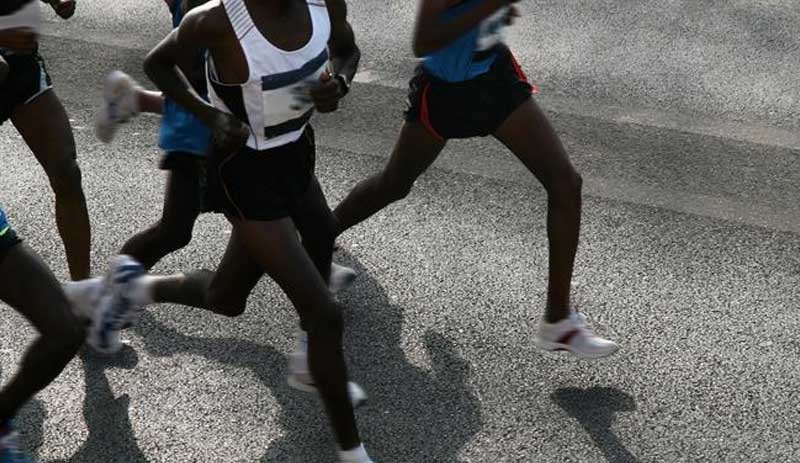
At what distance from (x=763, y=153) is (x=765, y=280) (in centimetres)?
151

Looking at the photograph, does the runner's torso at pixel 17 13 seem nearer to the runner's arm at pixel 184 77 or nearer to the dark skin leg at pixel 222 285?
the runner's arm at pixel 184 77

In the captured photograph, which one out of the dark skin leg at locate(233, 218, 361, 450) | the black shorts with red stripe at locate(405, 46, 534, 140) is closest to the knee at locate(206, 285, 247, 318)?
the dark skin leg at locate(233, 218, 361, 450)

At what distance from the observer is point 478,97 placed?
16.9 ft

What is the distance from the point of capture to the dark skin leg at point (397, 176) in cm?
546

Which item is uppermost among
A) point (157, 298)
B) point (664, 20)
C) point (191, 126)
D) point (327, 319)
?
point (191, 126)

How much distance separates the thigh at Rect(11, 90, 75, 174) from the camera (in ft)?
17.4

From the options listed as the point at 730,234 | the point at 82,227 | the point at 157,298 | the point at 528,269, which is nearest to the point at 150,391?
the point at 157,298

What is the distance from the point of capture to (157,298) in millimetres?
5262

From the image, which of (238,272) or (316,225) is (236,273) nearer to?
(238,272)

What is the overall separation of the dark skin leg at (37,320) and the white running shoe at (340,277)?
4.85 ft

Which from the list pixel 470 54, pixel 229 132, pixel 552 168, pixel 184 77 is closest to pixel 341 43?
pixel 470 54

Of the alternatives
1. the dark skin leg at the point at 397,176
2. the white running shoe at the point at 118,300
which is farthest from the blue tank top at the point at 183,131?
the dark skin leg at the point at 397,176

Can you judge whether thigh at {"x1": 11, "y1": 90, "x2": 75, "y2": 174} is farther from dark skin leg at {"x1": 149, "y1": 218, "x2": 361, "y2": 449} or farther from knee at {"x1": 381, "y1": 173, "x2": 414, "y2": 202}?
knee at {"x1": 381, "y1": 173, "x2": 414, "y2": 202}

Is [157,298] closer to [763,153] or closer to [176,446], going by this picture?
[176,446]
